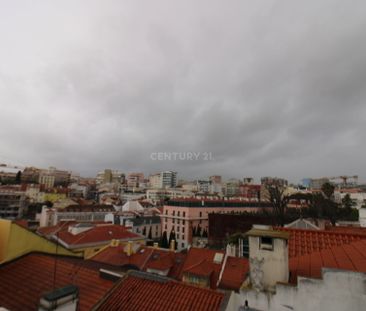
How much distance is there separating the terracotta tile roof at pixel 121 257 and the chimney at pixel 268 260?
13.0 m

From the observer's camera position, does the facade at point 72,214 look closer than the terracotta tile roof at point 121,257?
No

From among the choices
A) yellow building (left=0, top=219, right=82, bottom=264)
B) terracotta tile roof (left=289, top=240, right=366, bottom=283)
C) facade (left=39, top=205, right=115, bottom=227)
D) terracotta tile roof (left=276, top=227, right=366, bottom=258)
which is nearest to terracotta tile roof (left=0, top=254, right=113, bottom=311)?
yellow building (left=0, top=219, right=82, bottom=264)

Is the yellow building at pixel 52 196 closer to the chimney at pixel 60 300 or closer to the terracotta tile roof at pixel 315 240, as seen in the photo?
the chimney at pixel 60 300

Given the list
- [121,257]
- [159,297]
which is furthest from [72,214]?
[159,297]

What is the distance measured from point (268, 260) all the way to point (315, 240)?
262cm

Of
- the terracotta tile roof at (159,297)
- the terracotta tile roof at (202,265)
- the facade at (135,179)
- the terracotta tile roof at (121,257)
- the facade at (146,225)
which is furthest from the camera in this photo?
the facade at (135,179)

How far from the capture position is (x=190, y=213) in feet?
155

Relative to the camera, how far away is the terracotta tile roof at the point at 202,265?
14.1m

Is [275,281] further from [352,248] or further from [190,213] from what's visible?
[190,213]

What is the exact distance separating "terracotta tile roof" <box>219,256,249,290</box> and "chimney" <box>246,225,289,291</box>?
8362mm

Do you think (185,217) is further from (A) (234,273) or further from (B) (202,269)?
(A) (234,273)

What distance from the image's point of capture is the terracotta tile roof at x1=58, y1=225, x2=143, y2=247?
69.4 ft

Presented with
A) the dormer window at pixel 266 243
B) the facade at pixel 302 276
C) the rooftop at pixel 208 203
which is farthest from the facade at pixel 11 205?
the dormer window at pixel 266 243

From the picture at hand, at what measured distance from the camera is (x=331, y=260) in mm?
5223
